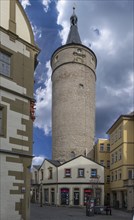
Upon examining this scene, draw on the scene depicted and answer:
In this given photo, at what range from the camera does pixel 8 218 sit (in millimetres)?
20047

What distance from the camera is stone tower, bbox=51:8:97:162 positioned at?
69.6 meters

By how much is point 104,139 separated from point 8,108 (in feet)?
175

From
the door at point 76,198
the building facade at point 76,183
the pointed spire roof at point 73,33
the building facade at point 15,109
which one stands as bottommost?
the door at point 76,198

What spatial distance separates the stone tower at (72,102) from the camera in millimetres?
69562

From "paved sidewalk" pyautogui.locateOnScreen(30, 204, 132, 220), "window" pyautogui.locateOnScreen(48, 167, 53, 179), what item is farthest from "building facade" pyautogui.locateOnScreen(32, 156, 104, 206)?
"paved sidewalk" pyautogui.locateOnScreen(30, 204, 132, 220)

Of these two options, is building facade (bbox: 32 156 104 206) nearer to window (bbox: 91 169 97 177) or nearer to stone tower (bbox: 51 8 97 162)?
window (bbox: 91 169 97 177)

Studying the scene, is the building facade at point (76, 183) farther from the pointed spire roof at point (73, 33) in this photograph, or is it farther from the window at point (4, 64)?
the window at point (4, 64)

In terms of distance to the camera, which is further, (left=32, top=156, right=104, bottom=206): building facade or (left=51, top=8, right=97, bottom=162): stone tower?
(left=51, top=8, right=97, bottom=162): stone tower

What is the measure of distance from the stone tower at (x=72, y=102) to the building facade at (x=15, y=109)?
46.6 metres

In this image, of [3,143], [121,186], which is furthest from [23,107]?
[121,186]

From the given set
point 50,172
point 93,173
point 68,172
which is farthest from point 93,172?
point 50,172

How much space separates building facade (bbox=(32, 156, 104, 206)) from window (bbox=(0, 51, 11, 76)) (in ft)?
130

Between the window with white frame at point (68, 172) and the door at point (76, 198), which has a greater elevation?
the window with white frame at point (68, 172)

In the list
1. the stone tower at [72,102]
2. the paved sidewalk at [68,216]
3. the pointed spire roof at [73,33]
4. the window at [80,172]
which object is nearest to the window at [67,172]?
the window at [80,172]
